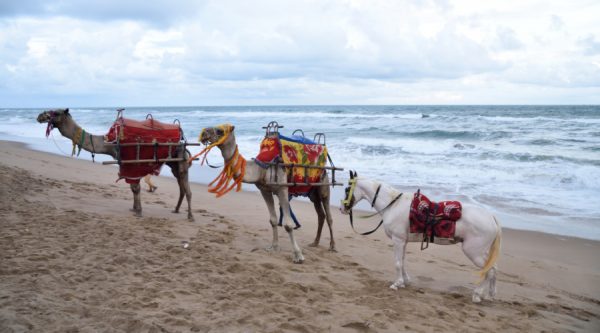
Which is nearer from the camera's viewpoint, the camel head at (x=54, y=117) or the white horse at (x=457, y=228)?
the white horse at (x=457, y=228)

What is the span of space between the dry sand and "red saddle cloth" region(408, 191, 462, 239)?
0.82 metres

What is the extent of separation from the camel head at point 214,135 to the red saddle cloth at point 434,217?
2648 millimetres

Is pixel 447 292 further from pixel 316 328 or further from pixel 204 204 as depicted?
pixel 204 204

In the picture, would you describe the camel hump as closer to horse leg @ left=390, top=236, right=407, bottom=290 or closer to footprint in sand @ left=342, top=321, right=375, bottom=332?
horse leg @ left=390, top=236, right=407, bottom=290

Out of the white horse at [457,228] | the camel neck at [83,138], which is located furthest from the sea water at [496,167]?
the white horse at [457,228]

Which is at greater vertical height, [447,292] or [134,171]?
[134,171]

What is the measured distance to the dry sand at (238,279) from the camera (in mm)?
4465

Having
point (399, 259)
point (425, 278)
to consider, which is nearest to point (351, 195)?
point (399, 259)

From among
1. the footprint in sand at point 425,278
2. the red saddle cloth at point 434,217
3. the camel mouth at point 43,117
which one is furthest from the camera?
the camel mouth at point 43,117

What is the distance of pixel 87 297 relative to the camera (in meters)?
4.61

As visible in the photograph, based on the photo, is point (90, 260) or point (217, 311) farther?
point (90, 260)

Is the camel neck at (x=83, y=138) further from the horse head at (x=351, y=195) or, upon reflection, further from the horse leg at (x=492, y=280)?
the horse leg at (x=492, y=280)

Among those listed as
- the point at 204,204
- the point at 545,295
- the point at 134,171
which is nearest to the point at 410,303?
the point at 545,295

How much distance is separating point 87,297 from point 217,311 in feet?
4.15
